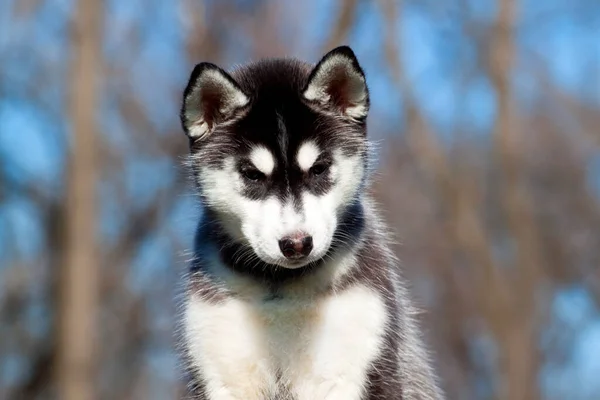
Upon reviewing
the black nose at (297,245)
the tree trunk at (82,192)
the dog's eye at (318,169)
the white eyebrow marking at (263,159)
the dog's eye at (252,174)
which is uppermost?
the white eyebrow marking at (263,159)

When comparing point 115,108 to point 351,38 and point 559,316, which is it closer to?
point 351,38

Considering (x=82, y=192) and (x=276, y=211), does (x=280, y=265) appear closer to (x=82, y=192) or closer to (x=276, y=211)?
(x=276, y=211)

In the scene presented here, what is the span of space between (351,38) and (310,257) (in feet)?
20.8

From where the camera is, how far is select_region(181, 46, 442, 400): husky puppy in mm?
4500

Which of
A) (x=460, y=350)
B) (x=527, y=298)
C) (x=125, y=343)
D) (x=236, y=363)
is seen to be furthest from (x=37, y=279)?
(x=236, y=363)

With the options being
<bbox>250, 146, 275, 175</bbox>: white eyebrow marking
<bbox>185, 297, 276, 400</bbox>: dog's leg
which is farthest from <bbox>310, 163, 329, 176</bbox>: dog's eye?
<bbox>185, 297, 276, 400</bbox>: dog's leg

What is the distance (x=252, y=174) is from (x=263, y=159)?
0.31 ft

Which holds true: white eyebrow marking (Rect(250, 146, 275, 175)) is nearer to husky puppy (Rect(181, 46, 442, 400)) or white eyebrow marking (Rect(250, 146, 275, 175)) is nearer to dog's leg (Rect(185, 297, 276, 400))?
husky puppy (Rect(181, 46, 442, 400))

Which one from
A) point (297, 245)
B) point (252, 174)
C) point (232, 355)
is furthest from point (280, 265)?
point (232, 355)

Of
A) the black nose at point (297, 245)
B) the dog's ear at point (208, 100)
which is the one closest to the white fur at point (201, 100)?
the dog's ear at point (208, 100)

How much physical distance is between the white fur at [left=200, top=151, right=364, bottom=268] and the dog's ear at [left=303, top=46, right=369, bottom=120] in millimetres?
274

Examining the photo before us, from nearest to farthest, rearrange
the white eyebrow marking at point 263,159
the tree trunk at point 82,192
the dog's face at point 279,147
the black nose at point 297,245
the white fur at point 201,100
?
the black nose at point 297,245 → the dog's face at point 279,147 → the white eyebrow marking at point 263,159 → the white fur at point 201,100 → the tree trunk at point 82,192

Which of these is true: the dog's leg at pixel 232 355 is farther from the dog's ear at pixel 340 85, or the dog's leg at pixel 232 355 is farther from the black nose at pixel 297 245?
the dog's ear at pixel 340 85

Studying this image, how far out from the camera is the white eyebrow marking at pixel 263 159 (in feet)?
14.6
